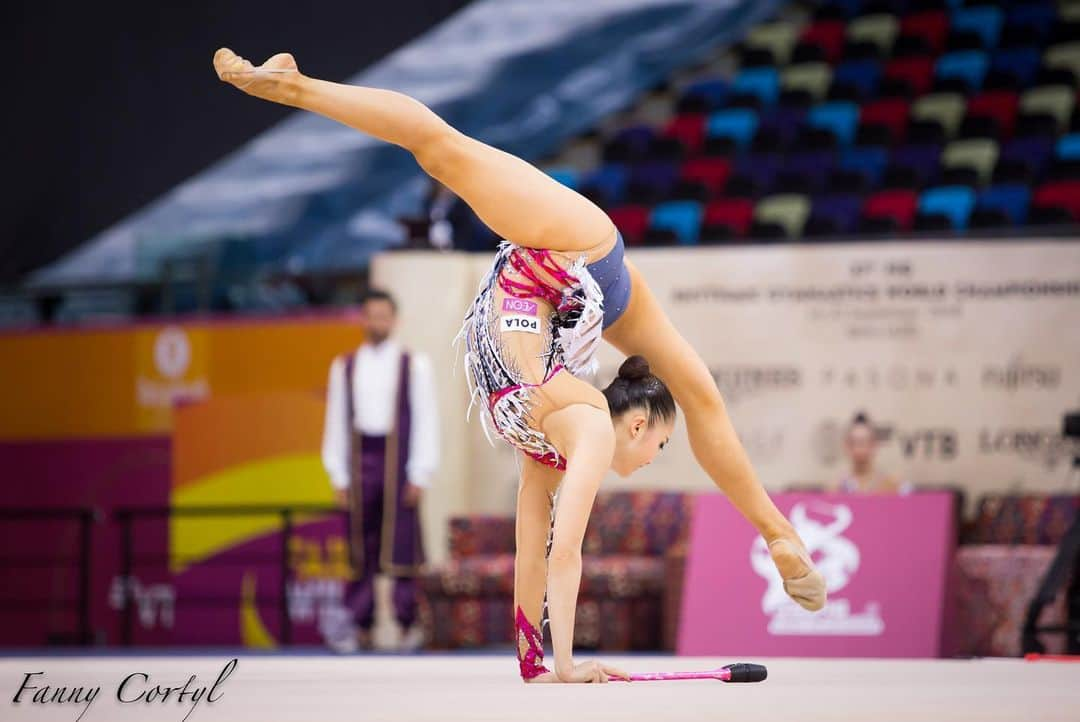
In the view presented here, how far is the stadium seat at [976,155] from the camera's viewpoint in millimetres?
9312

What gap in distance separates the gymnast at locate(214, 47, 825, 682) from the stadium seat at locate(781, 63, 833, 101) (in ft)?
23.1

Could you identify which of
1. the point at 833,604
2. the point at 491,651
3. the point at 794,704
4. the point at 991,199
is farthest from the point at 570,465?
the point at 991,199

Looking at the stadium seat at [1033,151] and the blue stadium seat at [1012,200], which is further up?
the stadium seat at [1033,151]

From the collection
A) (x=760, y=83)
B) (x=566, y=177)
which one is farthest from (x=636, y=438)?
(x=760, y=83)

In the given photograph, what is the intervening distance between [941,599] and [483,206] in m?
3.69

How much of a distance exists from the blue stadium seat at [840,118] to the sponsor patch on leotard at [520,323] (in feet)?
22.0

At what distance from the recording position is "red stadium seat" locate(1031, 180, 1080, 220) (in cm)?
826

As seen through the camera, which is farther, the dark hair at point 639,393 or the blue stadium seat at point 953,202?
the blue stadium seat at point 953,202

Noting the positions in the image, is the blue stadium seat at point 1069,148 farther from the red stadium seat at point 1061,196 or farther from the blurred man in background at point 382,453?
the blurred man in background at point 382,453

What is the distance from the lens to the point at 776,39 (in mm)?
11109

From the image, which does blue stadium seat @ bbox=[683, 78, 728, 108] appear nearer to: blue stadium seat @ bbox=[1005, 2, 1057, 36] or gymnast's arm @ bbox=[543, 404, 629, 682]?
blue stadium seat @ bbox=[1005, 2, 1057, 36]

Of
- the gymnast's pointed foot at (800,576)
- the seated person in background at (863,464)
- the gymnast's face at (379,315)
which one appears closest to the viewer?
the gymnast's pointed foot at (800,576)

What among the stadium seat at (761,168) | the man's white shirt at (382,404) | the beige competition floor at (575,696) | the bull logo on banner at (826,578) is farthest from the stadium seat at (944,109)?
the beige competition floor at (575,696)

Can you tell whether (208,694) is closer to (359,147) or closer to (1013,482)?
(1013,482)
